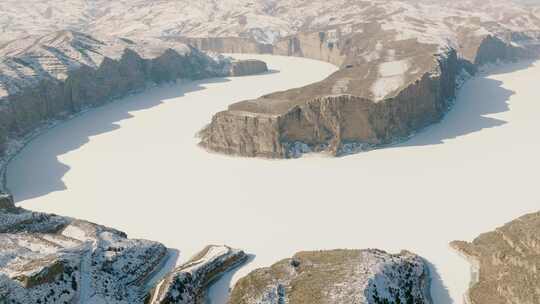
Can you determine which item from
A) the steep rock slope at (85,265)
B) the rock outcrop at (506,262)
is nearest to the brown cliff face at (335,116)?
the steep rock slope at (85,265)

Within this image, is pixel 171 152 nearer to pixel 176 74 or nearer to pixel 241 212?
pixel 241 212

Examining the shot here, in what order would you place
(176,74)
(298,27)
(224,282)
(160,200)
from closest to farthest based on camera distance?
(224,282), (160,200), (176,74), (298,27)

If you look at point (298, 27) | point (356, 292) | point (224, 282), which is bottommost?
point (224, 282)

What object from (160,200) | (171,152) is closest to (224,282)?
(160,200)

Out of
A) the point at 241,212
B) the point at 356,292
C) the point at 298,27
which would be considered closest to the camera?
the point at 356,292

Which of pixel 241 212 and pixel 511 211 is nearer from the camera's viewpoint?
pixel 511 211

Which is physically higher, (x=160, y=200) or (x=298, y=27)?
(x=298, y=27)

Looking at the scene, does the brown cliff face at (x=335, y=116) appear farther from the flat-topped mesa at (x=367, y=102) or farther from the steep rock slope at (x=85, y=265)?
the steep rock slope at (x=85, y=265)
